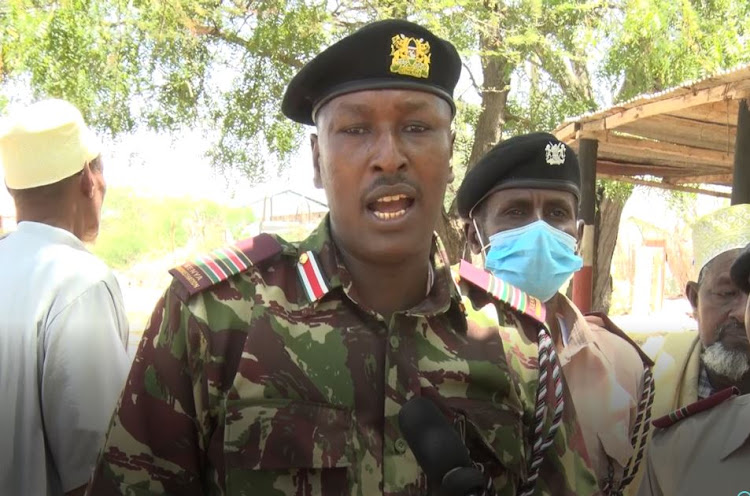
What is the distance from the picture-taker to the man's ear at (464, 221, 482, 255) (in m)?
3.01

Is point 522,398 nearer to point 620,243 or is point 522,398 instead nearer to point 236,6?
point 236,6

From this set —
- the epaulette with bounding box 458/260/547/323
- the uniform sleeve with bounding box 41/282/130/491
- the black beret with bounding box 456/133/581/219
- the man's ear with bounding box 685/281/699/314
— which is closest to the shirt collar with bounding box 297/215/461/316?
the epaulette with bounding box 458/260/547/323

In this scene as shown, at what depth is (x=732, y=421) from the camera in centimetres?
186

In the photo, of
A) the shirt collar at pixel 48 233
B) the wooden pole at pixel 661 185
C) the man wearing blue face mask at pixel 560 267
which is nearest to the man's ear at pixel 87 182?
the shirt collar at pixel 48 233

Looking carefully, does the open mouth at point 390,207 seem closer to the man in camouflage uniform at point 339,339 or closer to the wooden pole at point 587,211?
the man in camouflage uniform at point 339,339

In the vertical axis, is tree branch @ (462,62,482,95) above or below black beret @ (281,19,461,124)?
above

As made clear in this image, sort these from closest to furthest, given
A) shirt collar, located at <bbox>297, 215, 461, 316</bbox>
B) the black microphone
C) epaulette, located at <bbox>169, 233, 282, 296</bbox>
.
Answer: the black microphone
epaulette, located at <bbox>169, 233, 282, 296</bbox>
shirt collar, located at <bbox>297, 215, 461, 316</bbox>

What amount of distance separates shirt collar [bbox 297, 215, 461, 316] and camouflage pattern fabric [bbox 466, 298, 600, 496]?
3.6 inches

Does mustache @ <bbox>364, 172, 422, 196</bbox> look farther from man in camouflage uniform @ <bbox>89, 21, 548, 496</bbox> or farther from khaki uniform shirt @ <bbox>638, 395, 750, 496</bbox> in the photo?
khaki uniform shirt @ <bbox>638, 395, 750, 496</bbox>

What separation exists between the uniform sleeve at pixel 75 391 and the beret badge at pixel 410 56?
1.21 meters

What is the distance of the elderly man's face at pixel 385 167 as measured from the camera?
1647 millimetres

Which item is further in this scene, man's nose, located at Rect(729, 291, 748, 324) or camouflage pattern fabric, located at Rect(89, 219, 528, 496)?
man's nose, located at Rect(729, 291, 748, 324)

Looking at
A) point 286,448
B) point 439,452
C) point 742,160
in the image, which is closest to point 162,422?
point 286,448

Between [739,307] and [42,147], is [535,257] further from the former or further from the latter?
[42,147]
